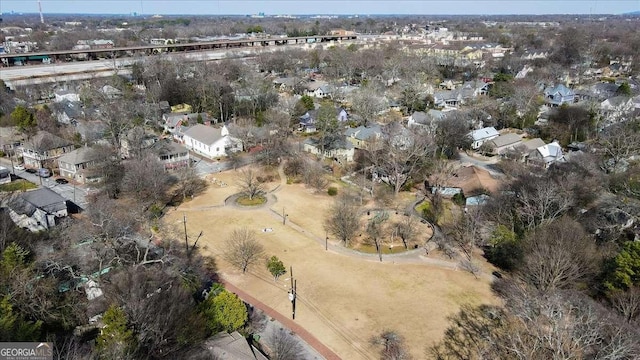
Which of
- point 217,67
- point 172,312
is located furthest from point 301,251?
point 217,67

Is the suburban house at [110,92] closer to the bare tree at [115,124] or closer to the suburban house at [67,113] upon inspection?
the suburban house at [67,113]

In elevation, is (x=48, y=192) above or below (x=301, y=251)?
above

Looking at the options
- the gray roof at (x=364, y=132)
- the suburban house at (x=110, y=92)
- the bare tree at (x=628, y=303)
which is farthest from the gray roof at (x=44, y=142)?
the bare tree at (x=628, y=303)

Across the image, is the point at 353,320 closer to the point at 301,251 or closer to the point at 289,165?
the point at 301,251

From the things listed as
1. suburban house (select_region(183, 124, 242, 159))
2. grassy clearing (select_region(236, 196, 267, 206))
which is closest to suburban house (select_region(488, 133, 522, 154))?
grassy clearing (select_region(236, 196, 267, 206))

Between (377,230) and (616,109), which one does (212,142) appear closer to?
(377,230)
